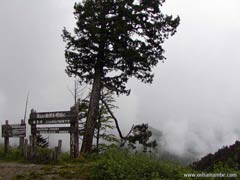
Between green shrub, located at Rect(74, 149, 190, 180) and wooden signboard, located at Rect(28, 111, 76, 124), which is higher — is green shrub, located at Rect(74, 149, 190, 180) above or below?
below

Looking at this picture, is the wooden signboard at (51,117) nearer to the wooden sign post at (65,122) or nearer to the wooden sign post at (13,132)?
the wooden sign post at (65,122)

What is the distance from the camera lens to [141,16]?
21453mm

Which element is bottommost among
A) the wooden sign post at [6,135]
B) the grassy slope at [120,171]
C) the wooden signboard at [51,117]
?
the grassy slope at [120,171]

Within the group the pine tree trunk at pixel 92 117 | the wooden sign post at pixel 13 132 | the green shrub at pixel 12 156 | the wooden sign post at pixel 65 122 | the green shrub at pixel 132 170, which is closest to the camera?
Result: the green shrub at pixel 132 170

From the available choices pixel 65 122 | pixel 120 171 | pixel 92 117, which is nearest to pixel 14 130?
pixel 65 122

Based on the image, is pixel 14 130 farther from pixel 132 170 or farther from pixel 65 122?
pixel 132 170

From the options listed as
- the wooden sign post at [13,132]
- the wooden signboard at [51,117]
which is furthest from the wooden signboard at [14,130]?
the wooden signboard at [51,117]

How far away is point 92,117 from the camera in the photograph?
70.9 feet

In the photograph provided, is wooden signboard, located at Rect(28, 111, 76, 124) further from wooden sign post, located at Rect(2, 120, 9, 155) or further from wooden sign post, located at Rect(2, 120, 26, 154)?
wooden sign post, located at Rect(2, 120, 9, 155)

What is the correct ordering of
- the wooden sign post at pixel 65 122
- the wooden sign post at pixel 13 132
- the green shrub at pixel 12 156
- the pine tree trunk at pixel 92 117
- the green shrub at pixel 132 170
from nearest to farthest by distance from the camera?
1. the green shrub at pixel 132 170
2. the wooden sign post at pixel 65 122
3. the green shrub at pixel 12 156
4. the wooden sign post at pixel 13 132
5. the pine tree trunk at pixel 92 117

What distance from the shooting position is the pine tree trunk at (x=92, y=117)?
21266mm

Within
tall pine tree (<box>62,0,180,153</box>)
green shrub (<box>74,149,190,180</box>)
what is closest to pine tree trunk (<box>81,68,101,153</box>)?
tall pine tree (<box>62,0,180,153</box>)

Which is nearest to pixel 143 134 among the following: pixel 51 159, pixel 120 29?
pixel 120 29

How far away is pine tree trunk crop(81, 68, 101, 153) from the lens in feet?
69.8
